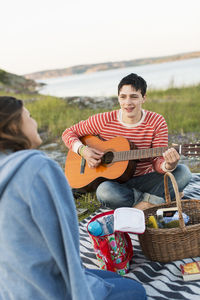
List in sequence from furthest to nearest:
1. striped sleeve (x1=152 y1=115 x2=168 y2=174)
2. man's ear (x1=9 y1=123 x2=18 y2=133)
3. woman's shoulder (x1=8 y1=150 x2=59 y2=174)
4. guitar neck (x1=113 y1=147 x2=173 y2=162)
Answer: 1. striped sleeve (x1=152 y1=115 x2=168 y2=174)
2. guitar neck (x1=113 y1=147 x2=173 y2=162)
3. man's ear (x1=9 y1=123 x2=18 y2=133)
4. woman's shoulder (x1=8 y1=150 x2=59 y2=174)

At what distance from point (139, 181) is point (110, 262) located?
3.33 feet

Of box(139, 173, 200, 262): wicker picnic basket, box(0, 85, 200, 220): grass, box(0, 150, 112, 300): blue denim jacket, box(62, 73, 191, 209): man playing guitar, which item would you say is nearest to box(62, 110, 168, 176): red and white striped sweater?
box(62, 73, 191, 209): man playing guitar

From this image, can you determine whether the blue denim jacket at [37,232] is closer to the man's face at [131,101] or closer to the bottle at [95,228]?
the bottle at [95,228]

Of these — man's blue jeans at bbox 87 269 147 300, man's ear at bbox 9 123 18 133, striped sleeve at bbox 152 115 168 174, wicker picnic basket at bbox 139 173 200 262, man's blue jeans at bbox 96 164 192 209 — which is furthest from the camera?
man's blue jeans at bbox 96 164 192 209

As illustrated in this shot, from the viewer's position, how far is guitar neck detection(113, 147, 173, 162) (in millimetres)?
2624

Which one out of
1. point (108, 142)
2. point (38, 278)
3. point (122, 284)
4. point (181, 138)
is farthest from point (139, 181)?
point (181, 138)

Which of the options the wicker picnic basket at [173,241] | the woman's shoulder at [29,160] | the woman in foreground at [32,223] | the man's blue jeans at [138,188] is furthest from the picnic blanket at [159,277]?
the woman's shoulder at [29,160]

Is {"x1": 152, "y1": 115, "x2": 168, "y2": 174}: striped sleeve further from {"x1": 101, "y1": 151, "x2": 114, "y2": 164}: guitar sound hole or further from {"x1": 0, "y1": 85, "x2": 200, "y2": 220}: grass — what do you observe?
{"x1": 0, "y1": 85, "x2": 200, "y2": 220}: grass

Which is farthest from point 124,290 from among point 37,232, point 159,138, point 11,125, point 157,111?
point 157,111

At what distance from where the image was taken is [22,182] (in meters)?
1.13

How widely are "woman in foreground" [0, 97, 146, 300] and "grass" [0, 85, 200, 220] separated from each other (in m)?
4.98

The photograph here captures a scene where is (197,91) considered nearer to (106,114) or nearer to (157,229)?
(106,114)

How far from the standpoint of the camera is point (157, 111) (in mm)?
7426

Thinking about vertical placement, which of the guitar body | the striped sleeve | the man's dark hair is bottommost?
the guitar body
